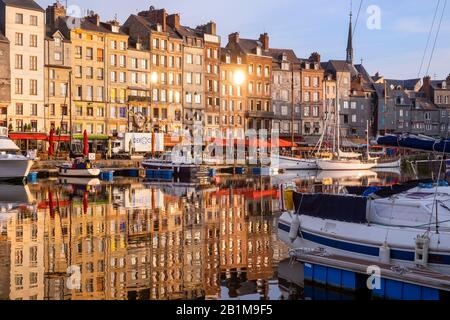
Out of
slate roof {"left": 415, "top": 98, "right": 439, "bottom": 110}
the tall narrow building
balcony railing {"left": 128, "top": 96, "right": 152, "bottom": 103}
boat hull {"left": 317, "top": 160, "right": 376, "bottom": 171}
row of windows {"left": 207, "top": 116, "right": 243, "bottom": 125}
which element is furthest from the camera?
slate roof {"left": 415, "top": 98, "right": 439, "bottom": 110}

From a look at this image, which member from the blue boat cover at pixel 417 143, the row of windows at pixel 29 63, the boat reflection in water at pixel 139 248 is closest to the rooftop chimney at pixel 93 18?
the row of windows at pixel 29 63

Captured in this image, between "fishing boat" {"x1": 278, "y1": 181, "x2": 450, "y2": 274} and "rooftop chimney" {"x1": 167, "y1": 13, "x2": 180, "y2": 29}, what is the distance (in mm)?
74191

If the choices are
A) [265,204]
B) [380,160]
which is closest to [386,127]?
[380,160]

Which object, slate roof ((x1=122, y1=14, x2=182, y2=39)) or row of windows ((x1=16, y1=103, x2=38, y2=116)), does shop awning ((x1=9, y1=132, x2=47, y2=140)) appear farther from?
slate roof ((x1=122, y1=14, x2=182, y2=39))

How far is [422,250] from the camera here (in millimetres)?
15953

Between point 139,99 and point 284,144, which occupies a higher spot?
point 139,99

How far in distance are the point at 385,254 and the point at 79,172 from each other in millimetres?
45104

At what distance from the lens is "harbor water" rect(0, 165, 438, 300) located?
644 inches

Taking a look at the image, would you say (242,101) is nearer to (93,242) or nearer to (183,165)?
(183,165)

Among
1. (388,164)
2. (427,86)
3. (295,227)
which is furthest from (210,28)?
(295,227)

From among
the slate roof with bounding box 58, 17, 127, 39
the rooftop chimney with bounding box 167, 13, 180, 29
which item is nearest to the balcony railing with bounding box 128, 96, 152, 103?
the slate roof with bounding box 58, 17, 127, 39

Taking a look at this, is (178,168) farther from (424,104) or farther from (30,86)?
(424,104)

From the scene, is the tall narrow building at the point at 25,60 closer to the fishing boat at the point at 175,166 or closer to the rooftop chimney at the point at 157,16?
the fishing boat at the point at 175,166

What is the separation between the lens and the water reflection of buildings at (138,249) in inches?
652
